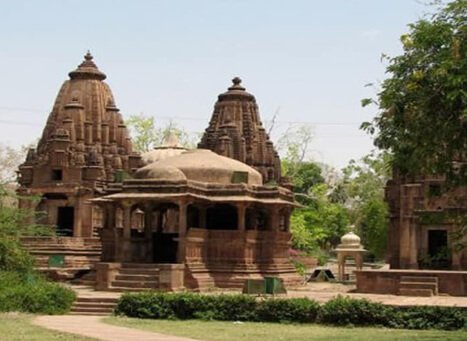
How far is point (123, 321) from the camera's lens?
63.6 feet

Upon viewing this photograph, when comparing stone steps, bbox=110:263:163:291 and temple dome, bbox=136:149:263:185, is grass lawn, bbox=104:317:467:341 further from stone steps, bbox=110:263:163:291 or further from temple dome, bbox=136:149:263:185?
temple dome, bbox=136:149:263:185

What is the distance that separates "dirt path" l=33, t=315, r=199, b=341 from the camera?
608 inches

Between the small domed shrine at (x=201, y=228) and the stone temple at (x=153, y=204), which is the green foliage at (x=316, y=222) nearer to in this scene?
the stone temple at (x=153, y=204)

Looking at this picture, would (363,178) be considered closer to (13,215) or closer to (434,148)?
(13,215)

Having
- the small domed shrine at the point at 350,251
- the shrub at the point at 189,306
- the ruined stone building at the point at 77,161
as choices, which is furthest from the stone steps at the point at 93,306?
the small domed shrine at the point at 350,251

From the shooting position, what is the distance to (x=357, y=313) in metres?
18.9

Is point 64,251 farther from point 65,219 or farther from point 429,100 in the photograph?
point 429,100

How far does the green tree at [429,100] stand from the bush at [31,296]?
9928 millimetres

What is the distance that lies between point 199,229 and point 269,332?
39.2 ft

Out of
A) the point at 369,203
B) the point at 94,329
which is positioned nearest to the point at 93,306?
the point at 94,329

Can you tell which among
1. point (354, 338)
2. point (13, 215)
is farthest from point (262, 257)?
point (354, 338)

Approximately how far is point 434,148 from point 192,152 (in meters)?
19.0

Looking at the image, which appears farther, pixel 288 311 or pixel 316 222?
pixel 316 222

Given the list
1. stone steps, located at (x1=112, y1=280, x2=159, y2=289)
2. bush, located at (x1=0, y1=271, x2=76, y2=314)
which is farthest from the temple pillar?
bush, located at (x1=0, y1=271, x2=76, y2=314)
